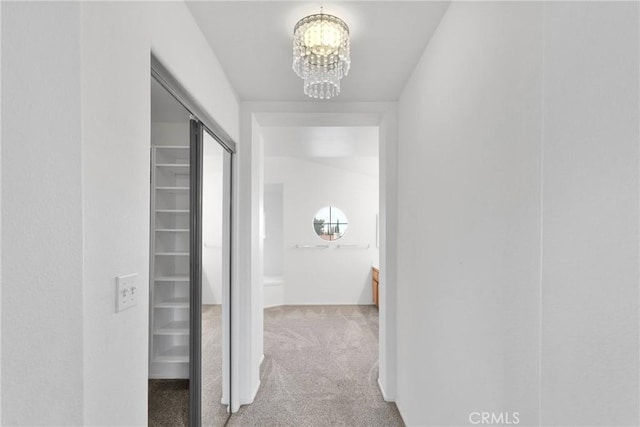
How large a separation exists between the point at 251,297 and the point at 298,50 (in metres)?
1.77

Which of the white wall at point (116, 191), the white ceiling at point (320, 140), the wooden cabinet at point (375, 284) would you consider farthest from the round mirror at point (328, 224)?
the white wall at point (116, 191)

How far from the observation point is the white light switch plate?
1.00m

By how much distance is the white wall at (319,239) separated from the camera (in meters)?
5.85

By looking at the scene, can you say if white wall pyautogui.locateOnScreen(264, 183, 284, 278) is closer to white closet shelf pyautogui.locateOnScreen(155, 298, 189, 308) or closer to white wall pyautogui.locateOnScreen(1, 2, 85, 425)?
white closet shelf pyautogui.locateOnScreen(155, 298, 189, 308)

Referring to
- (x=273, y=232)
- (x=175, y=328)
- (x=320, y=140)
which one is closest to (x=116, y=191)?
(x=175, y=328)

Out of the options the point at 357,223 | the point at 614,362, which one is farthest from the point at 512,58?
the point at 357,223

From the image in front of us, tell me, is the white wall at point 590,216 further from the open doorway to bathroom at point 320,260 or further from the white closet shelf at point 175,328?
the open doorway to bathroom at point 320,260

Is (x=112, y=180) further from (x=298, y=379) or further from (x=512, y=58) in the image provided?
(x=298, y=379)

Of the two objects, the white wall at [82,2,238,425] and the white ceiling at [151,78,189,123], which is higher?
the white ceiling at [151,78,189,123]

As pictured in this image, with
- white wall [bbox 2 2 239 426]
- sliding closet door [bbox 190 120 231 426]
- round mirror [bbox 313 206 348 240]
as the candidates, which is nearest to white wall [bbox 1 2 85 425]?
white wall [bbox 2 2 239 426]

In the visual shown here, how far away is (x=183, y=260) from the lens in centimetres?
168

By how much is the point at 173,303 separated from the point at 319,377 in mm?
1822

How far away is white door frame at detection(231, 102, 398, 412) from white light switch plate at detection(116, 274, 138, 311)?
1.40 m

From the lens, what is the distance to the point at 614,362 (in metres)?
0.68
